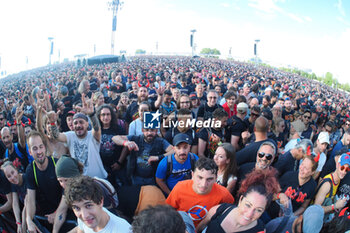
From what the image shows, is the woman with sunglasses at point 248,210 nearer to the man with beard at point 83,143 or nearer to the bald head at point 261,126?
the bald head at point 261,126

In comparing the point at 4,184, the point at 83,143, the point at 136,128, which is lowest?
the point at 4,184

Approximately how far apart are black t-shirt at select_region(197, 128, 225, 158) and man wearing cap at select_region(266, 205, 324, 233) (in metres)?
1.78

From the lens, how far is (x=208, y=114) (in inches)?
182

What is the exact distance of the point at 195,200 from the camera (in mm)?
2490

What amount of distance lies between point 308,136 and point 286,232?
409cm

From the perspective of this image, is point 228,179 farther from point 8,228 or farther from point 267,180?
point 8,228

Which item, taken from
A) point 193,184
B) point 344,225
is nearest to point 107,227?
point 193,184

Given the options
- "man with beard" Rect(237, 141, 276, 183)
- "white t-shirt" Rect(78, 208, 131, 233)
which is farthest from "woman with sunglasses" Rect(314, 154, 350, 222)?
"white t-shirt" Rect(78, 208, 131, 233)

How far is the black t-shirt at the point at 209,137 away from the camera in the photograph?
3932 millimetres

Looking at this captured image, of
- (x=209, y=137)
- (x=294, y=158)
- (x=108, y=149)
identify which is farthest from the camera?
(x=209, y=137)

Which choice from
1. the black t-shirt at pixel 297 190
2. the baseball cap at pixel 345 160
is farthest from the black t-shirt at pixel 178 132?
A: the baseball cap at pixel 345 160

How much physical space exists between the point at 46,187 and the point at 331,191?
3709 millimetres

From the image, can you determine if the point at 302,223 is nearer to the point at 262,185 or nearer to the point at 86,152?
the point at 262,185

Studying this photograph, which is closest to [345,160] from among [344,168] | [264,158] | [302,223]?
[344,168]
